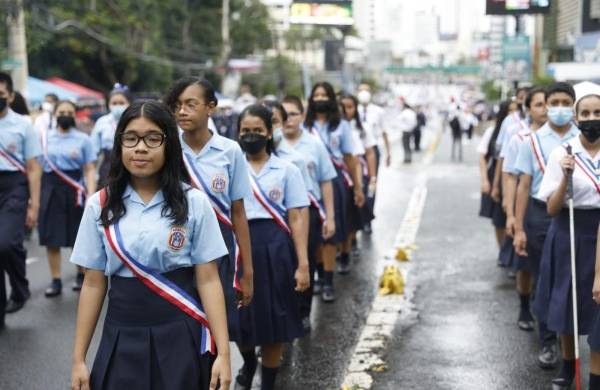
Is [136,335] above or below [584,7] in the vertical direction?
below

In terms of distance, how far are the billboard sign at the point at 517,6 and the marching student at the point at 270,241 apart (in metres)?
13.1

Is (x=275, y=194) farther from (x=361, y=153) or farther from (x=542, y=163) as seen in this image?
(x=361, y=153)

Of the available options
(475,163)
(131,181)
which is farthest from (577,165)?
(475,163)

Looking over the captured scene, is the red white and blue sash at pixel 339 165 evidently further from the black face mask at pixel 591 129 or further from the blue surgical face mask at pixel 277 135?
the black face mask at pixel 591 129

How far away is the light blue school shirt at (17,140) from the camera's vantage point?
23.0 ft

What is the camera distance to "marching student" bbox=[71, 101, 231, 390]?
349 cm

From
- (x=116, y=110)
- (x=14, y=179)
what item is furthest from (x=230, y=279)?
(x=116, y=110)

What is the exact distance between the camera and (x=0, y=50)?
23.9m

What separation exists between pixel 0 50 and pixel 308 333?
62.4 ft

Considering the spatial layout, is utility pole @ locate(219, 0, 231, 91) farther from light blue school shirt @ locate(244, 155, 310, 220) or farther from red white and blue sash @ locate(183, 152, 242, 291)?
red white and blue sash @ locate(183, 152, 242, 291)

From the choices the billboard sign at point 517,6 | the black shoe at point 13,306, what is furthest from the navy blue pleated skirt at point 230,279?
the billboard sign at point 517,6

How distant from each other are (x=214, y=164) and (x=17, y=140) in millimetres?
2854

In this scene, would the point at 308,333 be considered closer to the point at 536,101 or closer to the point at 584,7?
the point at 536,101

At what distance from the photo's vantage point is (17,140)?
7.06m
